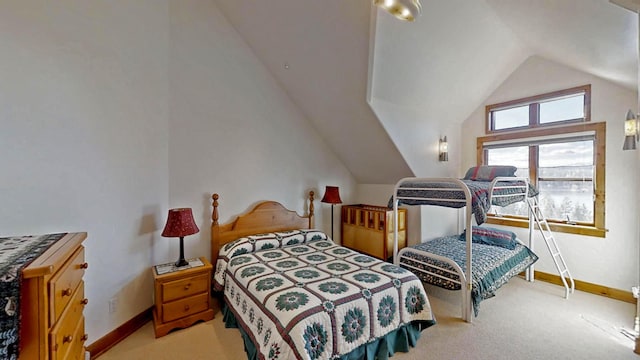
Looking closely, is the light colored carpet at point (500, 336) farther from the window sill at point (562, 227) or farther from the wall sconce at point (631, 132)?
the wall sconce at point (631, 132)

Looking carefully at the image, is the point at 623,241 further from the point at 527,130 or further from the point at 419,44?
the point at 419,44

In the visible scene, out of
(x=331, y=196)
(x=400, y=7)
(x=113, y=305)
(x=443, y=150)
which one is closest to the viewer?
(x=400, y=7)

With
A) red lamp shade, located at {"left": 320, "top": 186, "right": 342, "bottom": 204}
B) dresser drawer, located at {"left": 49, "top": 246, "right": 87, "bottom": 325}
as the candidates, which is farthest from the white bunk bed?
dresser drawer, located at {"left": 49, "top": 246, "right": 87, "bottom": 325}

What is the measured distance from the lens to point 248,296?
6.83ft

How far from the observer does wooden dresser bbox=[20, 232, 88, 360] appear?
0.92 m

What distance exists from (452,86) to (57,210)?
4326 millimetres

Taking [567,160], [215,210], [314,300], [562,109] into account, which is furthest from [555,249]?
[215,210]

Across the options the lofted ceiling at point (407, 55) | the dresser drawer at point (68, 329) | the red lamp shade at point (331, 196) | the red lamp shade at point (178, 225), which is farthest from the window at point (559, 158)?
the dresser drawer at point (68, 329)

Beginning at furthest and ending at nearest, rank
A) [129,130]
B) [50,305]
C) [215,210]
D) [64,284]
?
[215,210], [129,130], [64,284], [50,305]

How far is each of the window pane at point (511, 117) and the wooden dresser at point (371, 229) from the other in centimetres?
205

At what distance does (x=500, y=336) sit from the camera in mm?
2336

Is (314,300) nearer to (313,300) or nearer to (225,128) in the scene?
(313,300)

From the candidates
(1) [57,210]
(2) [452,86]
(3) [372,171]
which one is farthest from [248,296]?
(2) [452,86]

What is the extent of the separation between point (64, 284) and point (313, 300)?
1.34m
